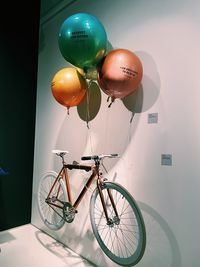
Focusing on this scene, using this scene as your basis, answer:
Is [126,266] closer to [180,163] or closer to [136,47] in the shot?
[180,163]

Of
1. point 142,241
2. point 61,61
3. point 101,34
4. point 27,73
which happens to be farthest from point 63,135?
point 142,241

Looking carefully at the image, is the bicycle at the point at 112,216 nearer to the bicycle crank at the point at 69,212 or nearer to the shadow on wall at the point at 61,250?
the bicycle crank at the point at 69,212

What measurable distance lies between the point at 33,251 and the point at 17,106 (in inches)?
67.4

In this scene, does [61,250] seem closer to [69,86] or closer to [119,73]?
A: [69,86]

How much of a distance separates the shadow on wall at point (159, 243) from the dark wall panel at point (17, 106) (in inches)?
71.5

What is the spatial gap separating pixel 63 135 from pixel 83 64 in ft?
3.53

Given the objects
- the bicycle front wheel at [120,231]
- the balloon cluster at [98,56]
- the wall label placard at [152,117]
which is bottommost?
the bicycle front wheel at [120,231]

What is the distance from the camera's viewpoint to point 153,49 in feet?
5.86

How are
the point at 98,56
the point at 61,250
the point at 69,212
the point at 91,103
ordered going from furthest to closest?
the point at 61,250
the point at 91,103
the point at 69,212
the point at 98,56

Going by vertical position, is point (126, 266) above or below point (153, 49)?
below

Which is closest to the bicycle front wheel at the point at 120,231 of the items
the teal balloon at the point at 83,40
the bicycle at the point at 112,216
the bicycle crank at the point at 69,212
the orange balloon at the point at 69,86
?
the bicycle at the point at 112,216

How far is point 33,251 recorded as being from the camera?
2.35 m

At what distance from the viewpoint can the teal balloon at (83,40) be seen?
5.21 feet

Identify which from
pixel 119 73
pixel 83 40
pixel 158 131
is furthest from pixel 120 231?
pixel 83 40
